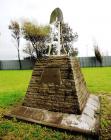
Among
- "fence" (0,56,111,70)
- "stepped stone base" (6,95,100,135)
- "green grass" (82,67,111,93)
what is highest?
"fence" (0,56,111,70)

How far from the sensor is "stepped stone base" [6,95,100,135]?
4794 mm

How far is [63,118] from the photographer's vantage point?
5.24 meters

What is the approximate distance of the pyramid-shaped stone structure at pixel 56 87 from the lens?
559 centimetres

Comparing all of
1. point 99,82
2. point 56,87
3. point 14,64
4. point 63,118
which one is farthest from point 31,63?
point 63,118

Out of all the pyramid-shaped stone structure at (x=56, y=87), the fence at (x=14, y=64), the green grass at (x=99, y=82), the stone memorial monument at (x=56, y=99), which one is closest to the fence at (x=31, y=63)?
the fence at (x=14, y=64)

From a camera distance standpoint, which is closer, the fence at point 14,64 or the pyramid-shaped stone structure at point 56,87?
the pyramid-shaped stone structure at point 56,87

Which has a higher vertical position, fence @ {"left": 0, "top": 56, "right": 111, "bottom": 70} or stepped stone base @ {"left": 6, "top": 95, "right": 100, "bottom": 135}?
fence @ {"left": 0, "top": 56, "right": 111, "bottom": 70}

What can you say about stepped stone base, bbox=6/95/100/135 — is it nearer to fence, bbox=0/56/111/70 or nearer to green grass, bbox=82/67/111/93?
green grass, bbox=82/67/111/93

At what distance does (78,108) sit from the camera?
17.9 feet

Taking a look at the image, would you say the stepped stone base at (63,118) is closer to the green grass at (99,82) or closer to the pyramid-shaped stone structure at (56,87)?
the pyramid-shaped stone structure at (56,87)

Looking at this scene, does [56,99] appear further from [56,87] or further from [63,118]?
[63,118]

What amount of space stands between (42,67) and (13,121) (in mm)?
1839

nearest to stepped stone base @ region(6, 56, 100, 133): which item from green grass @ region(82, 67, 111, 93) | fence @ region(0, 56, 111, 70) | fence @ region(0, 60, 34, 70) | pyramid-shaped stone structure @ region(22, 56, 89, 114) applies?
pyramid-shaped stone structure @ region(22, 56, 89, 114)

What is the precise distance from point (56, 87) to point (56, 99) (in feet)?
1.13
